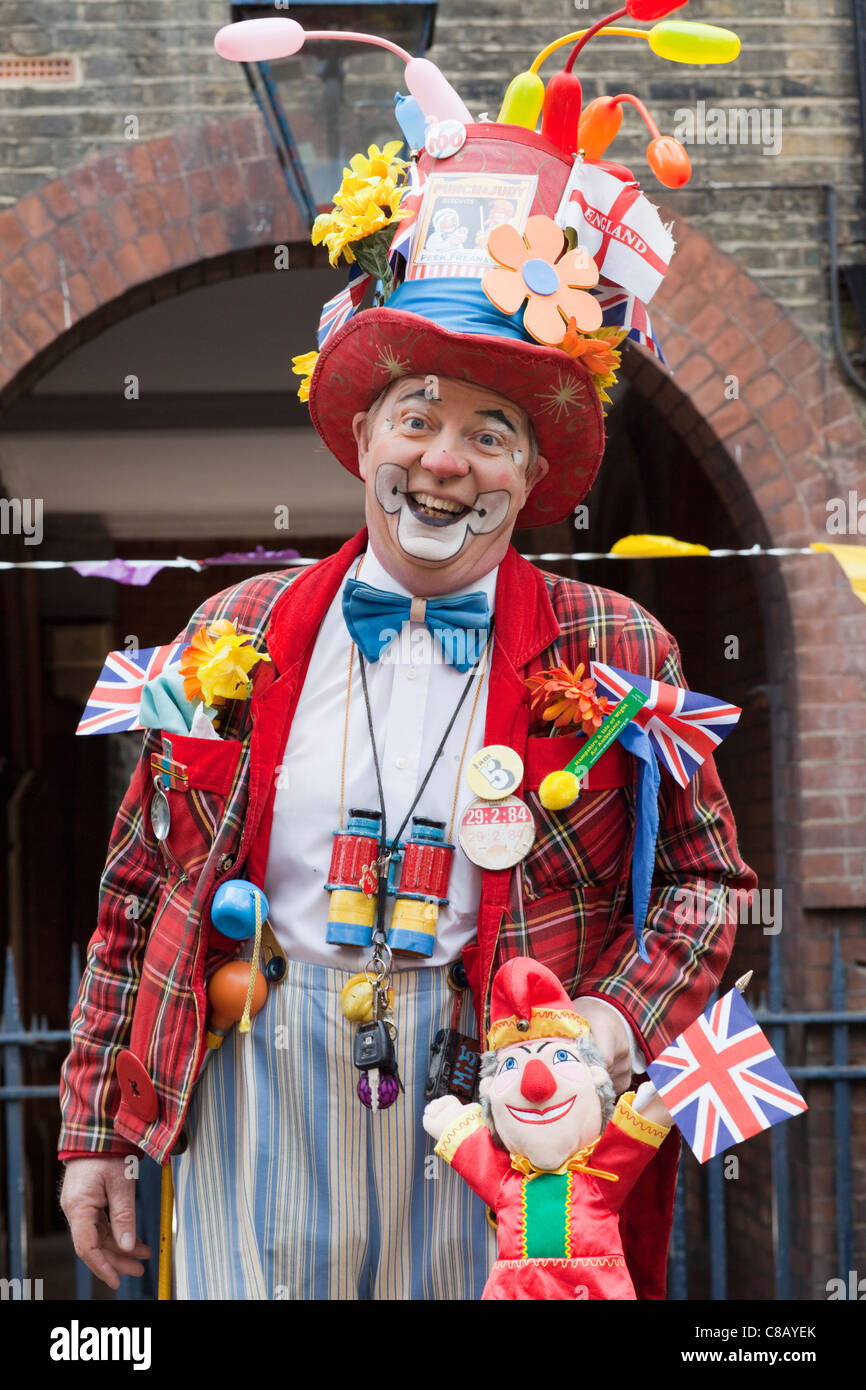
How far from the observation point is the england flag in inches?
90.7

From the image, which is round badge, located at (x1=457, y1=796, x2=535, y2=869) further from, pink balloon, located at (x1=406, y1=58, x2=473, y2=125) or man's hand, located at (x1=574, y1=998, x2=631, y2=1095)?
pink balloon, located at (x1=406, y1=58, x2=473, y2=125)

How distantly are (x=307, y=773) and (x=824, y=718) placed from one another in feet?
8.35

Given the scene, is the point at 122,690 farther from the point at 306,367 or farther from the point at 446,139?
the point at 446,139

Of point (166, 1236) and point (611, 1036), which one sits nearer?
point (611, 1036)

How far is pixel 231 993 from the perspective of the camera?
2.23m

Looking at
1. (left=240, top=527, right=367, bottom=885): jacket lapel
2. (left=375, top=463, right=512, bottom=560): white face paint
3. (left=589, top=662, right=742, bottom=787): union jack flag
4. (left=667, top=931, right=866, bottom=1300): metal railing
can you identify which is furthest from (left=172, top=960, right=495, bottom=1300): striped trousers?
(left=667, top=931, right=866, bottom=1300): metal railing

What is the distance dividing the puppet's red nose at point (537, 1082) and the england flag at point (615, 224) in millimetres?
1217

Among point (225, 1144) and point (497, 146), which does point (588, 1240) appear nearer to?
point (225, 1144)

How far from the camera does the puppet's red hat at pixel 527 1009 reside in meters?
2.04

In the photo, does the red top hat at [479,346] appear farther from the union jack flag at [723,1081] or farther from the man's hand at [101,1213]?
the man's hand at [101,1213]

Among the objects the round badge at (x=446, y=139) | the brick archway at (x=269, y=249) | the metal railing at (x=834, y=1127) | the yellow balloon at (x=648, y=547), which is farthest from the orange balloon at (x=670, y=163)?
the metal railing at (x=834, y=1127)

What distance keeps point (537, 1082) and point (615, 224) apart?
4.34ft

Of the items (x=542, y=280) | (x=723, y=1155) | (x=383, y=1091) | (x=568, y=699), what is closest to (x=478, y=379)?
(x=542, y=280)
